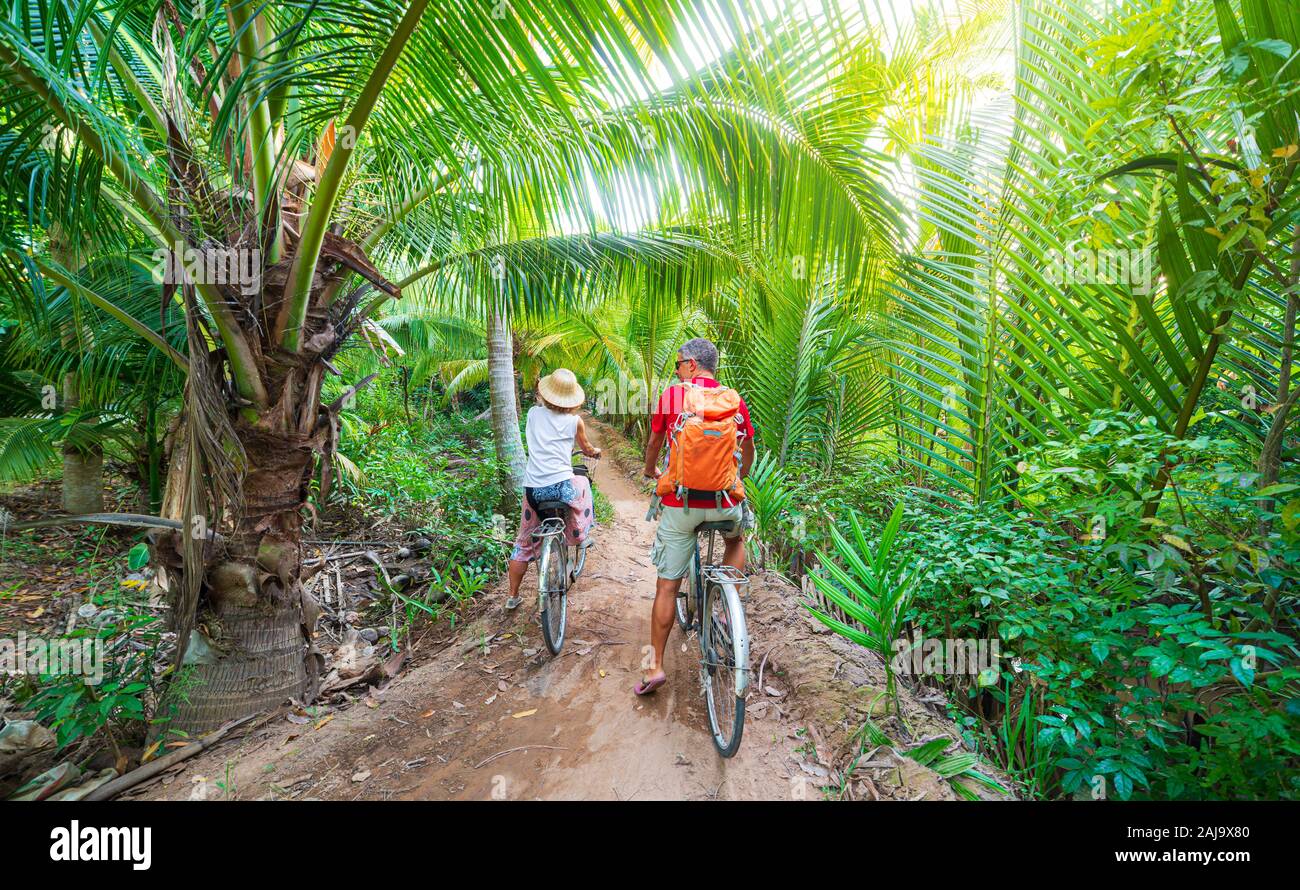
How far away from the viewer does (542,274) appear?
466 centimetres

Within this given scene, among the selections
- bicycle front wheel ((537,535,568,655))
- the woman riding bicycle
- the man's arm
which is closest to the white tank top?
the woman riding bicycle

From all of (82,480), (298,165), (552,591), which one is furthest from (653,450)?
(82,480)

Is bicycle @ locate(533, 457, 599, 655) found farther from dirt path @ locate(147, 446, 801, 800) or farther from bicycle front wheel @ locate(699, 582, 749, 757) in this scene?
bicycle front wheel @ locate(699, 582, 749, 757)

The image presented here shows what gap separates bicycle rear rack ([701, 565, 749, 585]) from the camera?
2.54m

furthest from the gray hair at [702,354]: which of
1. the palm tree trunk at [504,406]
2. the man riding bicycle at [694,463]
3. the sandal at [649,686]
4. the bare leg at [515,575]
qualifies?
Answer: the palm tree trunk at [504,406]

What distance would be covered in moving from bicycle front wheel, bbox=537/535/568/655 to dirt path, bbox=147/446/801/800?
169 millimetres

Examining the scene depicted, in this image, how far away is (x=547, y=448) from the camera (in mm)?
3717

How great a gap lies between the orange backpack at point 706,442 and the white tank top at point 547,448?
50.9 inches

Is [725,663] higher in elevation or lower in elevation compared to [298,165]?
lower

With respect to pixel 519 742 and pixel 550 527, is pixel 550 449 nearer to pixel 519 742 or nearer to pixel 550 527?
pixel 550 527

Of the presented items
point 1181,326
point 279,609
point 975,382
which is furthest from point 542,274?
point 1181,326

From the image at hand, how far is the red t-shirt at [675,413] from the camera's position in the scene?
8.83ft

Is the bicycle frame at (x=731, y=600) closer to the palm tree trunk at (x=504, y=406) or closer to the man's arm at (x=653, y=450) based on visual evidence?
the man's arm at (x=653, y=450)

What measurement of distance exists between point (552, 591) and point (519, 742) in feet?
3.25
